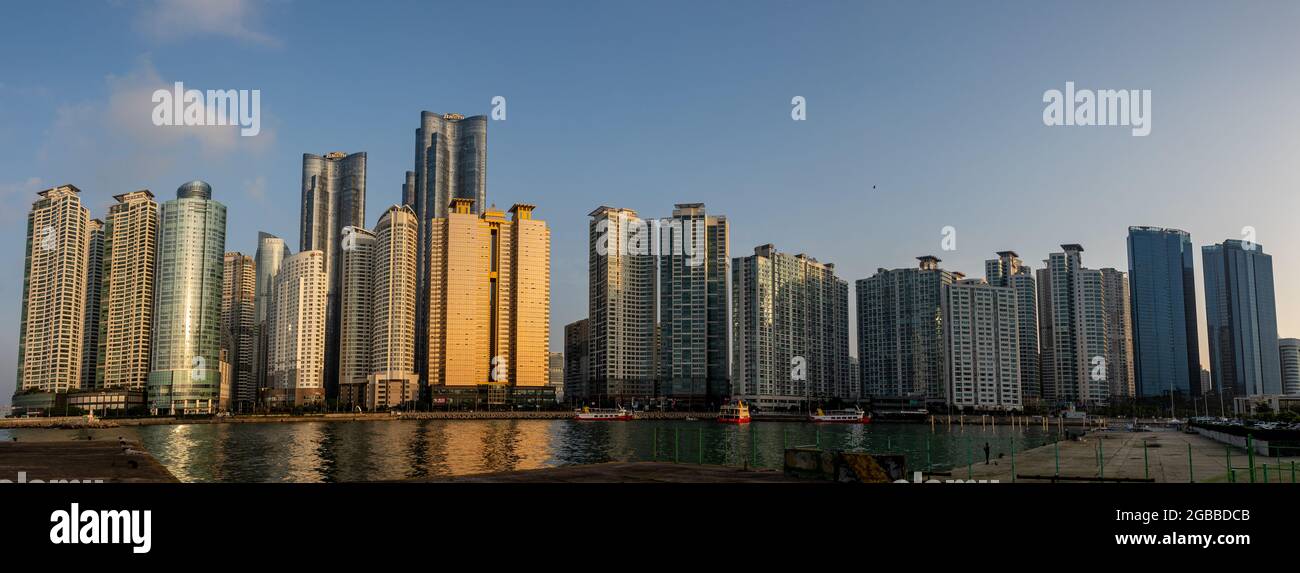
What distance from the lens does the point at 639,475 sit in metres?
28.7

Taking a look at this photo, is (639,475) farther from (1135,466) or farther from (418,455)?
(418,455)

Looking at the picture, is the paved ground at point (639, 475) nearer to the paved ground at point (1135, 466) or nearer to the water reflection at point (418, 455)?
the paved ground at point (1135, 466)

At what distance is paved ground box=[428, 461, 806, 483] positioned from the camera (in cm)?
2658

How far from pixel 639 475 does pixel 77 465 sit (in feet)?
97.7

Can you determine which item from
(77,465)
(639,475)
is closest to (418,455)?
(77,465)

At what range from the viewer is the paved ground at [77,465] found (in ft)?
111

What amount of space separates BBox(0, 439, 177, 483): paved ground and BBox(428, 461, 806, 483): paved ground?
13.5 metres

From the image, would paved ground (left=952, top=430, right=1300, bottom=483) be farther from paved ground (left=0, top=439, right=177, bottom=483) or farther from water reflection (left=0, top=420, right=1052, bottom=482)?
paved ground (left=0, top=439, right=177, bottom=483)

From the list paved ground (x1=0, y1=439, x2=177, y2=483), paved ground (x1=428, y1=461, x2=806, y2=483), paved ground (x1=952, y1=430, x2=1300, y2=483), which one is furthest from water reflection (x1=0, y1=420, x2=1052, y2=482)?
paved ground (x1=428, y1=461, x2=806, y2=483)

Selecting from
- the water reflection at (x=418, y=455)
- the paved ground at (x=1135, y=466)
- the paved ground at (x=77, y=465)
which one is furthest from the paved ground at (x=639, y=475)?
the water reflection at (x=418, y=455)
